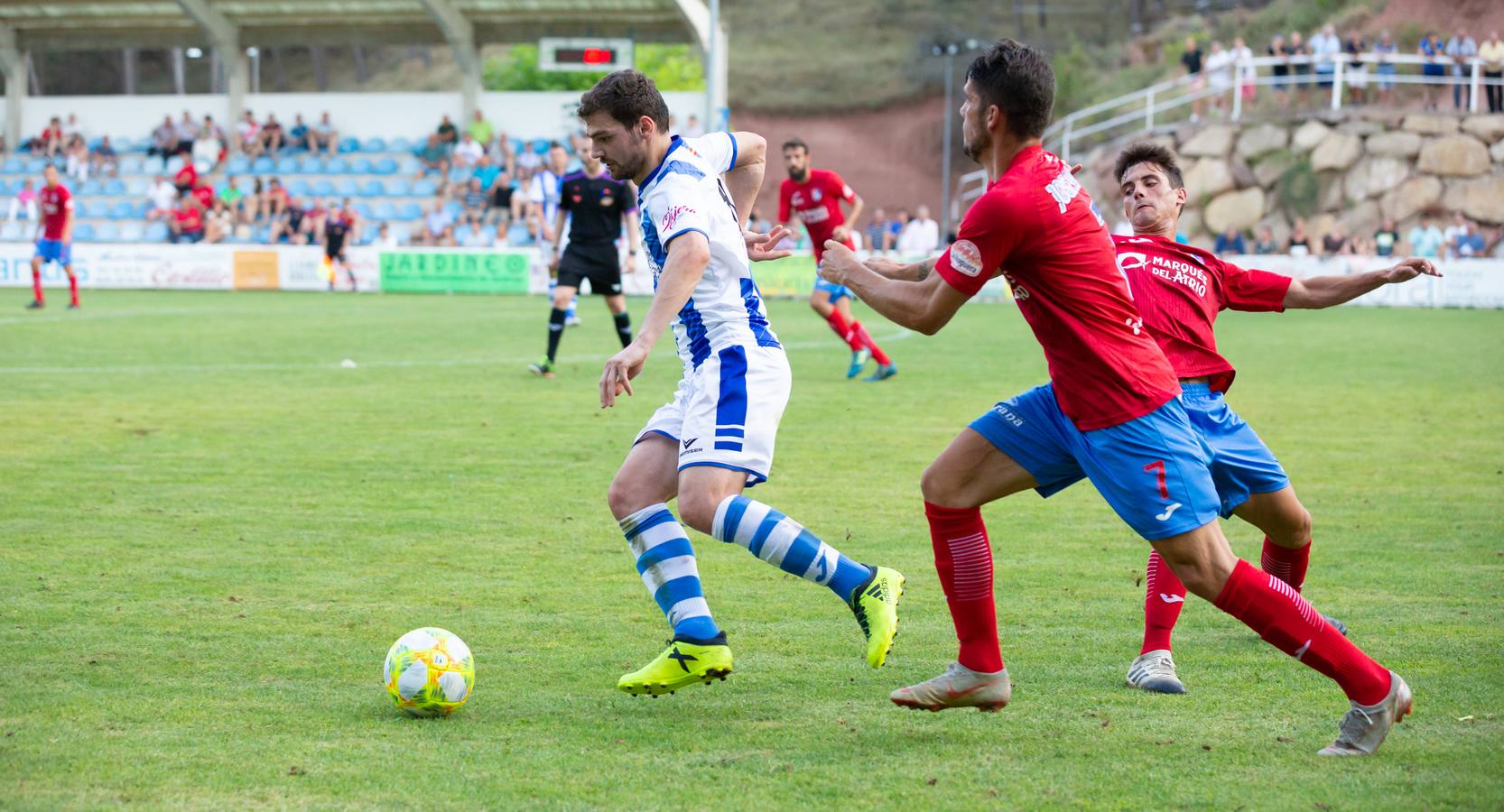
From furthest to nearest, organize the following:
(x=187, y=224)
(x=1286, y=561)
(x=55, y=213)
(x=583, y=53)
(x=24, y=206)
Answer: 1. (x=583, y=53)
2. (x=24, y=206)
3. (x=187, y=224)
4. (x=55, y=213)
5. (x=1286, y=561)

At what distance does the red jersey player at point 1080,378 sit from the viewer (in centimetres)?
400

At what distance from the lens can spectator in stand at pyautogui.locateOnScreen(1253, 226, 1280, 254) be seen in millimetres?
32156

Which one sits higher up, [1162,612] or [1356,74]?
[1356,74]

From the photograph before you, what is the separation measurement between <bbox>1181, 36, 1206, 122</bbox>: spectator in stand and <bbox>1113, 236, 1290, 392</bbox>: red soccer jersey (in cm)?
3160

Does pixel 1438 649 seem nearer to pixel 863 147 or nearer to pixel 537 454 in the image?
pixel 537 454

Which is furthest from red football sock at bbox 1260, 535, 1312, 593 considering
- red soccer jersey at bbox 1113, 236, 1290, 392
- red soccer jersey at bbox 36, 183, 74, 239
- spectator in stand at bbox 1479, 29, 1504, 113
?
spectator in stand at bbox 1479, 29, 1504, 113

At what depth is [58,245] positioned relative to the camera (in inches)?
898

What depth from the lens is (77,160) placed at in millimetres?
38594

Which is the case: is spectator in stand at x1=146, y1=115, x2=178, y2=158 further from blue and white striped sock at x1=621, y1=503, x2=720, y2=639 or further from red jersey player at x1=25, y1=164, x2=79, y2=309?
blue and white striped sock at x1=621, y1=503, x2=720, y2=639

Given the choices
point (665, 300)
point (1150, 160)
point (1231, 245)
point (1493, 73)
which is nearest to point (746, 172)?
point (665, 300)

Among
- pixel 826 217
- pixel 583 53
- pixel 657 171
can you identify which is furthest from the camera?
pixel 583 53

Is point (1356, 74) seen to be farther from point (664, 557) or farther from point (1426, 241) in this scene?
point (664, 557)

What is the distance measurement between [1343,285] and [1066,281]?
4.40 feet

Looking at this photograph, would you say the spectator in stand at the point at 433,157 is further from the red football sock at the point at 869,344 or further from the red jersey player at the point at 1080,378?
the red jersey player at the point at 1080,378
